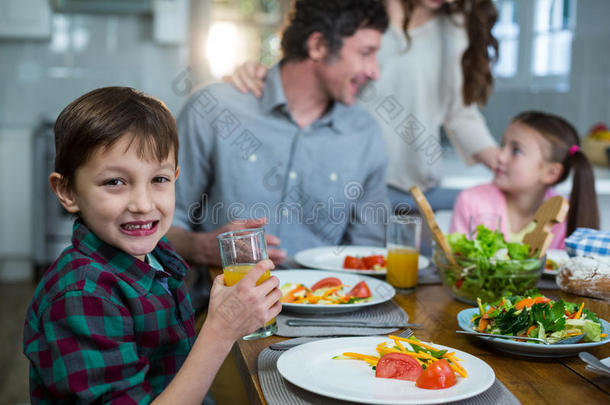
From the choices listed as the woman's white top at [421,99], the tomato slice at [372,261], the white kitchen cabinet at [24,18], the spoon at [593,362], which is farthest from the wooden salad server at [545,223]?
the white kitchen cabinet at [24,18]

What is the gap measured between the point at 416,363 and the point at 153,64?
4230 mm

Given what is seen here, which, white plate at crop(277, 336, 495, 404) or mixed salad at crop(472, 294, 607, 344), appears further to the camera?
mixed salad at crop(472, 294, 607, 344)

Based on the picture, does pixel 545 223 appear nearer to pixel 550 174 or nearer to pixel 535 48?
pixel 550 174

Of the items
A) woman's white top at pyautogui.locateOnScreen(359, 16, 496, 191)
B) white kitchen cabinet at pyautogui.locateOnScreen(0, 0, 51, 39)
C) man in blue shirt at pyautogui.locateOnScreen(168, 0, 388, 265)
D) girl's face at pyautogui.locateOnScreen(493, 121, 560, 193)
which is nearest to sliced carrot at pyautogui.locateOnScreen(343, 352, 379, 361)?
man in blue shirt at pyautogui.locateOnScreen(168, 0, 388, 265)

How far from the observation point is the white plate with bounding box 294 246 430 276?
1464 mm

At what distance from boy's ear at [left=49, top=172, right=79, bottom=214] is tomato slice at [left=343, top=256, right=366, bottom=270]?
27.5 inches

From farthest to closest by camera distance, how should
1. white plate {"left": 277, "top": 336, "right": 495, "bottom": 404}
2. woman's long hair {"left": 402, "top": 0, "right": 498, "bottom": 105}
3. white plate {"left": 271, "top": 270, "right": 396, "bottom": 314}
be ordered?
woman's long hair {"left": 402, "top": 0, "right": 498, "bottom": 105} < white plate {"left": 271, "top": 270, "right": 396, "bottom": 314} < white plate {"left": 277, "top": 336, "right": 495, "bottom": 404}

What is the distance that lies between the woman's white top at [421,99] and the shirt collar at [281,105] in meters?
0.43

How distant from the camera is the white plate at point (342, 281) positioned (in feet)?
3.70

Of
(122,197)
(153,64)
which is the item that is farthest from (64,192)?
(153,64)

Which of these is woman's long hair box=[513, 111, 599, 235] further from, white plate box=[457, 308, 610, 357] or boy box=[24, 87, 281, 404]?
boy box=[24, 87, 281, 404]

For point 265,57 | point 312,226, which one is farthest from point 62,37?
point 312,226

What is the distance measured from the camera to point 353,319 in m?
1.12

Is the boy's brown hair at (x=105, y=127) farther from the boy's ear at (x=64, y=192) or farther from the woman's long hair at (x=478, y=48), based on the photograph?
the woman's long hair at (x=478, y=48)
